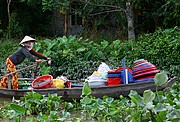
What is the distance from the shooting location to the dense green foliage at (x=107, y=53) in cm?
1350

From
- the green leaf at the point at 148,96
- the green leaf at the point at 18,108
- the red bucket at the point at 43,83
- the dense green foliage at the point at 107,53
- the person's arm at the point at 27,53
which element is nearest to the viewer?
the green leaf at the point at 148,96

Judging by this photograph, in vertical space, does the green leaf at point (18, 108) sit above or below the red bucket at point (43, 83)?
below

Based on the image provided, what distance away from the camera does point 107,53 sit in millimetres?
15461

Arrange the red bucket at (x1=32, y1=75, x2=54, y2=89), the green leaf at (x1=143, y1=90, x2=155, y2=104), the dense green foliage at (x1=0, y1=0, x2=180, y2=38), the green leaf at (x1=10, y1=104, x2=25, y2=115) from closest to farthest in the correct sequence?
the green leaf at (x1=143, y1=90, x2=155, y2=104), the green leaf at (x1=10, y1=104, x2=25, y2=115), the red bucket at (x1=32, y1=75, x2=54, y2=89), the dense green foliage at (x1=0, y1=0, x2=180, y2=38)

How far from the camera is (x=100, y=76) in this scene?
1073cm

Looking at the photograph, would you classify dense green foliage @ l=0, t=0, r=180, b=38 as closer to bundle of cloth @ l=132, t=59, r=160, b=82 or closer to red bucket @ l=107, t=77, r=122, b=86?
bundle of cloth @ l=132, t=59, r=160, b=82

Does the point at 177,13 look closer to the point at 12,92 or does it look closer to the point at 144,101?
the point at 12,92

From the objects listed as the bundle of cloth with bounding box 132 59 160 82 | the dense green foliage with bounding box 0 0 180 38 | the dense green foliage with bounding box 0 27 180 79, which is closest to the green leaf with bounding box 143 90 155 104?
the bundle of cloth with bounding box 132 59 160 82

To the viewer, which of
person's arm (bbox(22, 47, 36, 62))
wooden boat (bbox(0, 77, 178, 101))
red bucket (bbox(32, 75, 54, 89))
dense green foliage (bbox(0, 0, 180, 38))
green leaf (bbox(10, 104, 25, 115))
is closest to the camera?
green leaf (bbox(10, 104, 25, 115))

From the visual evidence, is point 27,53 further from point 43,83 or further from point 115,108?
point 115,108

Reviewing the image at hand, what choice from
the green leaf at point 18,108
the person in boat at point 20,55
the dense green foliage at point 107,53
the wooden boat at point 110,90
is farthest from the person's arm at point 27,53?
the green leaf at point 18,108

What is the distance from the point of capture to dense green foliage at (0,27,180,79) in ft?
44.3

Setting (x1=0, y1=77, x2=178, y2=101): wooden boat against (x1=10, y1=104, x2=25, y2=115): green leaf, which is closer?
(x1=10, y1=104, x2=25, y2=115): green leaf

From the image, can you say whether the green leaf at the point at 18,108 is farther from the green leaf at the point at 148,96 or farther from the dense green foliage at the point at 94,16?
the dense green foliage at the point at 94,16
